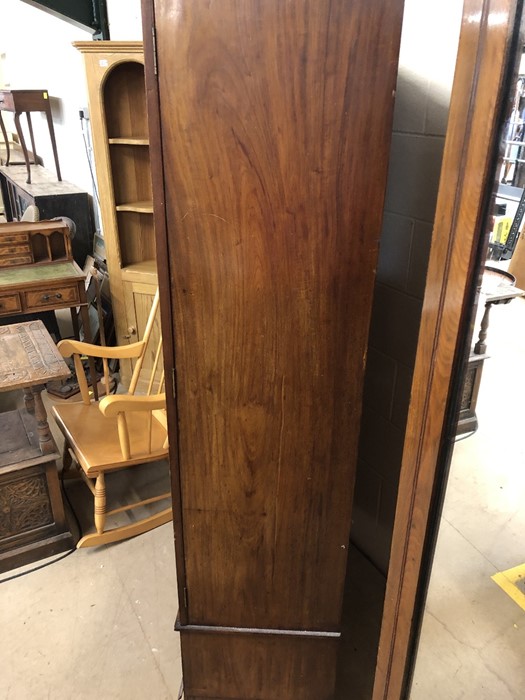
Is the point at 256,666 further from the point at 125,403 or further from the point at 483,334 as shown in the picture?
the point at 483,334

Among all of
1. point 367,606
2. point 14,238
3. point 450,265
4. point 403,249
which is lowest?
point 367,606

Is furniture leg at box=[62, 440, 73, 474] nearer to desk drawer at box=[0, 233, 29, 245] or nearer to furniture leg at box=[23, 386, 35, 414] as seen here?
furniture leg at box=[23, 386, 35, 414]

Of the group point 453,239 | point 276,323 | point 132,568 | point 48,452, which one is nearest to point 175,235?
point 276,323

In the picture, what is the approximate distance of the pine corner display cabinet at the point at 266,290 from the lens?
0.95m

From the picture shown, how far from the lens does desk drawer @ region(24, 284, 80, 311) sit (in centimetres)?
301

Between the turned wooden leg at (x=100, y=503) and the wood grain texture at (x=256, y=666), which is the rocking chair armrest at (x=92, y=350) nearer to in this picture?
the turned wooden leg at (x=100, y=503)

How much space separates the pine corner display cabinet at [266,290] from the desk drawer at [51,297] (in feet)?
6.80

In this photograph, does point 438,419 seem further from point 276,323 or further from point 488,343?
point 276,323

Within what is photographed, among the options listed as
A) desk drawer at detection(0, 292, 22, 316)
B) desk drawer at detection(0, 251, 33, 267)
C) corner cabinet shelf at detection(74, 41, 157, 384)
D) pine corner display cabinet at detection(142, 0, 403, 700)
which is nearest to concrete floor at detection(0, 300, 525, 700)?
pine corner display cabinet at detection(142, 0, 403, 700)

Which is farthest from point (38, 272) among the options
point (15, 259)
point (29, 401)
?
point (29, 401)

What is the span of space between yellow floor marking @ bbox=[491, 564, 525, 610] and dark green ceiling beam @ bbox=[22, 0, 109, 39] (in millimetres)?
3563

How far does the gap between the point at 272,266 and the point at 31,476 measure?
1.50 meters

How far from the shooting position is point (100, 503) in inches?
85.4

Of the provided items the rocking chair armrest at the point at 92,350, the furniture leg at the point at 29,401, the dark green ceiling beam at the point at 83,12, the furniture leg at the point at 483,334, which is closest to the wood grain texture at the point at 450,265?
the furniture leg at the point at 483,334
